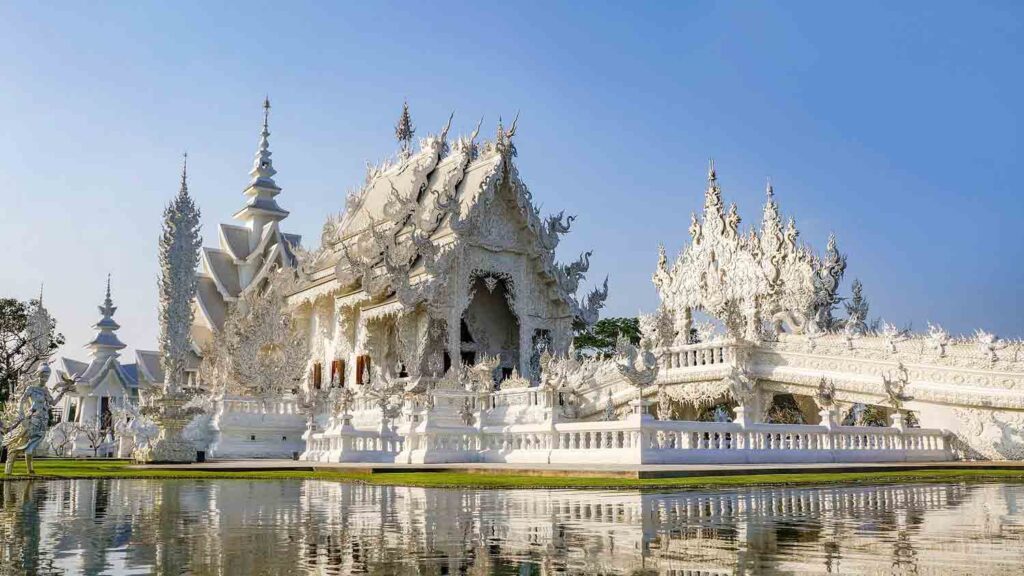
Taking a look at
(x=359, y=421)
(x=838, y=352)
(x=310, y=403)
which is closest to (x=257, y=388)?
(x=310, y=403)

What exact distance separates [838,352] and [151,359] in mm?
33847

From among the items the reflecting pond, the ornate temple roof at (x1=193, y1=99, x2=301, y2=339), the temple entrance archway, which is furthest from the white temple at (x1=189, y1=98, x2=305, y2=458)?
the reflecting pond

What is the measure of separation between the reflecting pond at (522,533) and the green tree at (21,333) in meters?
31.2

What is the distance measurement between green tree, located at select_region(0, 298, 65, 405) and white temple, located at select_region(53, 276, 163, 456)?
12.1ft

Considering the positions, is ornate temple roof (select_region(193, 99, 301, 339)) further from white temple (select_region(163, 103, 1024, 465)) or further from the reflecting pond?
the reflecting pond

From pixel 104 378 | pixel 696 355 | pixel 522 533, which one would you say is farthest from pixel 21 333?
pixel 522 533

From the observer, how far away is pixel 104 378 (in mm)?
42781

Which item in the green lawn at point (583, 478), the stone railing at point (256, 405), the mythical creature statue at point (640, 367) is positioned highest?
the mythical creature statue at point (640, 367)

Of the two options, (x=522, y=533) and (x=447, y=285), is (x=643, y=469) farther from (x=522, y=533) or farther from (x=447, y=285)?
(x=447, y=285)

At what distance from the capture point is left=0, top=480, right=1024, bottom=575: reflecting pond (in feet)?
13.3

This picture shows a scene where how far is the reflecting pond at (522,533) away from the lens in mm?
4039

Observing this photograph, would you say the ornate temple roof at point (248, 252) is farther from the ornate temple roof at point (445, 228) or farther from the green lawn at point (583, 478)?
the green lawn at point (583, 478)

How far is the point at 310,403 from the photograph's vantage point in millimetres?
23875

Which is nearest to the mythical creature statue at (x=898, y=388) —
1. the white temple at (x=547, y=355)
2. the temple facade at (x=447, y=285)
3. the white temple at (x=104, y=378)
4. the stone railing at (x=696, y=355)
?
the white temple at (x=547, y=355)
